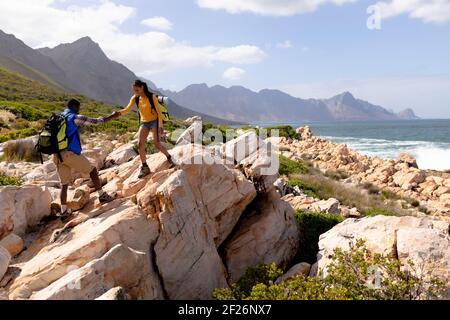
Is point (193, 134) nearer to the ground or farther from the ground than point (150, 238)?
farther from the ground

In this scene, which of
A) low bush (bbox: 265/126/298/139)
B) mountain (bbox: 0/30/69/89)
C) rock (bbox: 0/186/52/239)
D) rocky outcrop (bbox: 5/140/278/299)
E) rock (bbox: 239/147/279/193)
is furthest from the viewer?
mountain (bbox: 0/30/69/89)

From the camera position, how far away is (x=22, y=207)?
8609mm

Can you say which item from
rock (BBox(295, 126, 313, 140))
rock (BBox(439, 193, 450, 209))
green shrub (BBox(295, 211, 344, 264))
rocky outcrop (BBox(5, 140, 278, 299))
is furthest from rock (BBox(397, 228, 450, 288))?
rock (BBox(295, 126, 313, 140))

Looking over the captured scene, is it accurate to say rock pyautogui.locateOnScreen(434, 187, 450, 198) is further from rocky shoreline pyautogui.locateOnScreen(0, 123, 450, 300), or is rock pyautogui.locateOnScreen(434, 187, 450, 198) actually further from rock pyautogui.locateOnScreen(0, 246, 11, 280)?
rock pyautogui.locateOnScreen(0, 246, 11, 280)

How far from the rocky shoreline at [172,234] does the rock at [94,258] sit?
2cm

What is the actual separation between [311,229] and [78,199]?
242 inches

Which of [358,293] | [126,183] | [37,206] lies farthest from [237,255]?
[37,206]

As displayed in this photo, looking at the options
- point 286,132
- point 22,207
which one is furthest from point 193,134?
point 286,132

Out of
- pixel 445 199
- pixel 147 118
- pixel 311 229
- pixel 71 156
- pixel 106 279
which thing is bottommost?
pixel 445 199

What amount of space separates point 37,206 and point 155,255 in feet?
10.1

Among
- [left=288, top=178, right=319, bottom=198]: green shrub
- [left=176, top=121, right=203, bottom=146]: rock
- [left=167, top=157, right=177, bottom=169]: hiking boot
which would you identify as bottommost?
[left=288, top=178, right=319, bottom=198]: green shrub

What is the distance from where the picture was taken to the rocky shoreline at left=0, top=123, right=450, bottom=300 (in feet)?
22.1

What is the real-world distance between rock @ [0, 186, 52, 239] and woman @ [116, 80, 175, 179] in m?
2.17

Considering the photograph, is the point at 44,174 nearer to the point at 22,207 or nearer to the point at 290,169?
the point at 22,207
